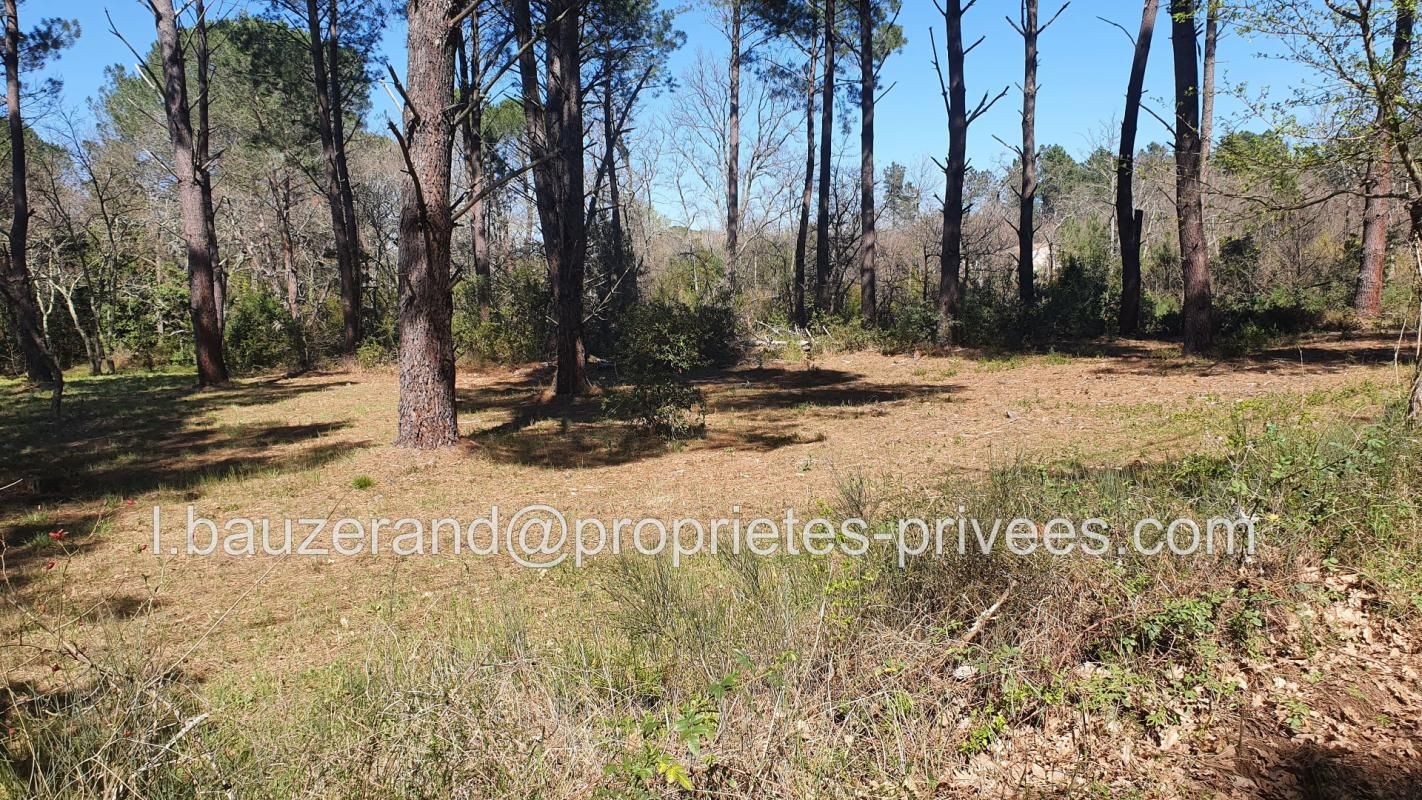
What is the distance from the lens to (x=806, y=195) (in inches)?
895

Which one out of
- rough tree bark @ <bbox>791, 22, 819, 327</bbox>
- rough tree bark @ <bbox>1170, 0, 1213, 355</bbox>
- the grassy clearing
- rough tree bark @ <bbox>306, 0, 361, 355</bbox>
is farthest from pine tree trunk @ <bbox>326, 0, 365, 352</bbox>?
rough tree bark @ <bbox>1170, 0, 1213, 355</bbox>

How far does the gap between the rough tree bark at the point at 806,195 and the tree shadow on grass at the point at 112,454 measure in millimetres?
12294

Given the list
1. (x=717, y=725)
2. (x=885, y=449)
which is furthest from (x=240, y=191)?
(x=717, y=725)

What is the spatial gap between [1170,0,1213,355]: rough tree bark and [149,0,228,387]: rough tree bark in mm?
16065

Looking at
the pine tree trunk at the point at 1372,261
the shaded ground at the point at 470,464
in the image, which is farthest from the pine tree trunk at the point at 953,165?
the pine tree trunk at the point at 1372,261

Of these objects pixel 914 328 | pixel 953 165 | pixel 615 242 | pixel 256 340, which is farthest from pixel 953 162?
pixel 256 340

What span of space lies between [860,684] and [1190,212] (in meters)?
11.3

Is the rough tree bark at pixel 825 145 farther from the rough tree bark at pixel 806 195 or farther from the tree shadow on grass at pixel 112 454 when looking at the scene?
the tree shadow on grass at pixel 112 454

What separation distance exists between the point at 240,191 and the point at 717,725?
103 feet

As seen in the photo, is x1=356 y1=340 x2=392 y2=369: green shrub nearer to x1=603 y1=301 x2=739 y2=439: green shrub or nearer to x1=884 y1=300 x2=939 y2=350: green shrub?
x1=603 y1=301 x2=739 y2=439: green shrub

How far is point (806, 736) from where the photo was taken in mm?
2395

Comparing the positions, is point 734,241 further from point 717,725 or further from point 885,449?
point 717,725

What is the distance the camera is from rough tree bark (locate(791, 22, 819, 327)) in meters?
20.3

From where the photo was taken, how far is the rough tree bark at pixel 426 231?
23.1 ft
